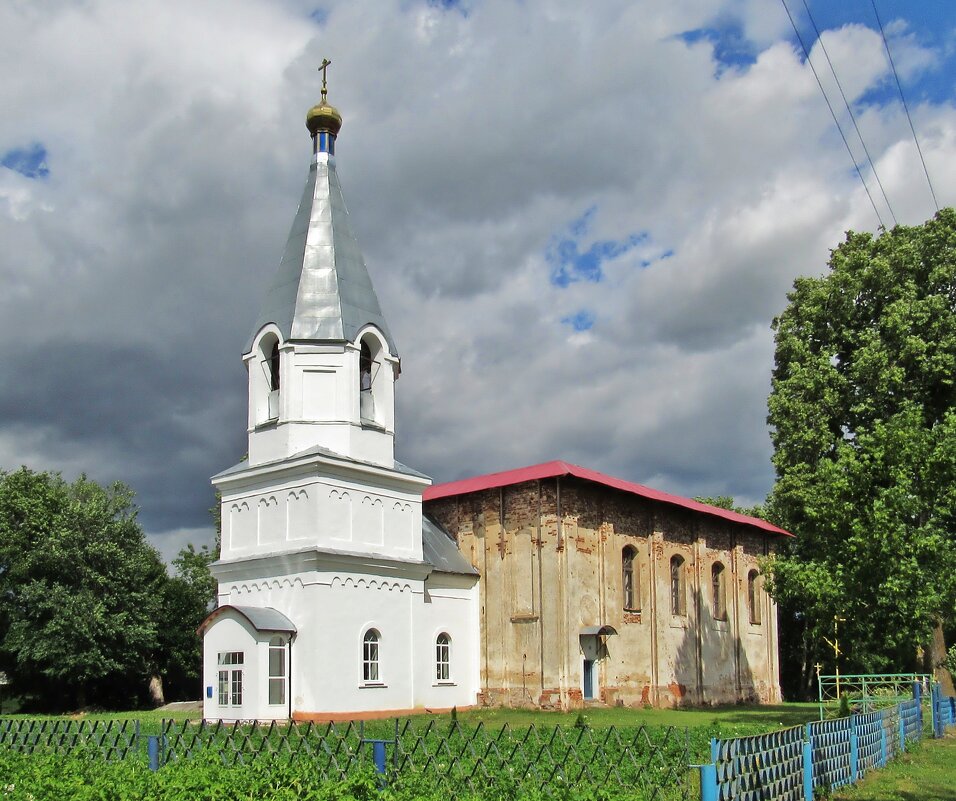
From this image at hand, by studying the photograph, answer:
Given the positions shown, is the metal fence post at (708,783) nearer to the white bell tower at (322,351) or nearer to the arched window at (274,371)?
the white bell tower at (322,351)

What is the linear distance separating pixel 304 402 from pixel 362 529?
3443 mm

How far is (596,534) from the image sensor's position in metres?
27.9

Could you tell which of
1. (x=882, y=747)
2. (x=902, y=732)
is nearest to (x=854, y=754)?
(x=882, y=747)

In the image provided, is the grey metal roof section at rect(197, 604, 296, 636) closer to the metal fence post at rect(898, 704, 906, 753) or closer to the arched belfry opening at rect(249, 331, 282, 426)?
the arched belfry opening at rect(249, 331, 282, 426)

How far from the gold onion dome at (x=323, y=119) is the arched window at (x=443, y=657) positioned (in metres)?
14.2

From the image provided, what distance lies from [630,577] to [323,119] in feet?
52.4

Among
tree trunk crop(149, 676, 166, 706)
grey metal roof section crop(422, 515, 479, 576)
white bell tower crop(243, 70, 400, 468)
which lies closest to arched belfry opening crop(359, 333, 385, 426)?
white bell tower crop(243, 70, 400, 468)

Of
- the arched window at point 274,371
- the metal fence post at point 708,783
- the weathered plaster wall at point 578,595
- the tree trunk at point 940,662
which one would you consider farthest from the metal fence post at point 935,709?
the arched window at point 274,371

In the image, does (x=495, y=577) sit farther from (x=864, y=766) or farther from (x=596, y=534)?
(x=864, y=766)

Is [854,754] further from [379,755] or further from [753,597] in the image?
[753,597]

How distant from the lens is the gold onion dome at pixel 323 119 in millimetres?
26750

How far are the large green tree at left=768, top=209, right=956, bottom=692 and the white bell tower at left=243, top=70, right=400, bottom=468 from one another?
1019 cm

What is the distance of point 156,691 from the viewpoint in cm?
3647

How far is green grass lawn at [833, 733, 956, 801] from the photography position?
11656 mm
